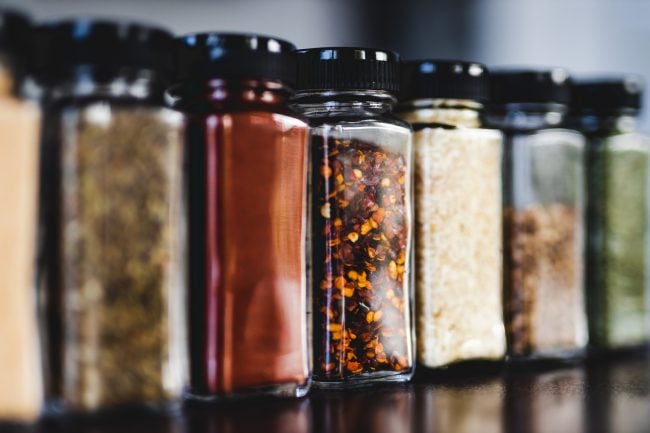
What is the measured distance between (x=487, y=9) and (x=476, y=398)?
1404 mm

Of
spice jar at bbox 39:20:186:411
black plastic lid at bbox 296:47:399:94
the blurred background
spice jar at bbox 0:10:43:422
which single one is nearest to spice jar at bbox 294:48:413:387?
black plastic lid at bbox 296:47:399:94

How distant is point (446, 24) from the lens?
6.73 ft

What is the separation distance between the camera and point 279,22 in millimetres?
2156

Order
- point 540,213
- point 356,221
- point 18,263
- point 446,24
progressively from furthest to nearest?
point 446,24 → point 540,213 → point 356,221 → point 18,263

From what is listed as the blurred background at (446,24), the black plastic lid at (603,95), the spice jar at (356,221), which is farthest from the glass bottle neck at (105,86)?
the blurred background at (446,24)

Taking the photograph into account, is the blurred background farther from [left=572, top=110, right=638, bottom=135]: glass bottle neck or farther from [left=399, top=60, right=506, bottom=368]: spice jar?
[left=399, top=60, right=506, bottom=368]: spice jar

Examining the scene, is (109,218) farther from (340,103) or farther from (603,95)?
(603,95)

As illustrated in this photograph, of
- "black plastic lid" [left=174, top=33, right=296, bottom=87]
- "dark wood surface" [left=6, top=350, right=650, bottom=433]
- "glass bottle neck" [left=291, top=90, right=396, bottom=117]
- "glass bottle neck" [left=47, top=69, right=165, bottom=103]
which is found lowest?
"dark wood surface" [left=6, top=350, right=650, bottom=433]

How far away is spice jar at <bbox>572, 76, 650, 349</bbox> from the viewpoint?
37.3 inches

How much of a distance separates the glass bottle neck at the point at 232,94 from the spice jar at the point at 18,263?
0.50 feet

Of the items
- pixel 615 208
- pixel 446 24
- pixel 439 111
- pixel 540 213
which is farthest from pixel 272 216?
pixel 446 24

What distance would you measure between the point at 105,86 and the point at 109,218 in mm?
114

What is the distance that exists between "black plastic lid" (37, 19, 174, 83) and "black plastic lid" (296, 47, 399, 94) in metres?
0.18

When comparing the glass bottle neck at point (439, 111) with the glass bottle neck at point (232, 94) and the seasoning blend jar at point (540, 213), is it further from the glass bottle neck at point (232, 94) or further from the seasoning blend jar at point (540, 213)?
the glass bottle neck at point (232, 94)
